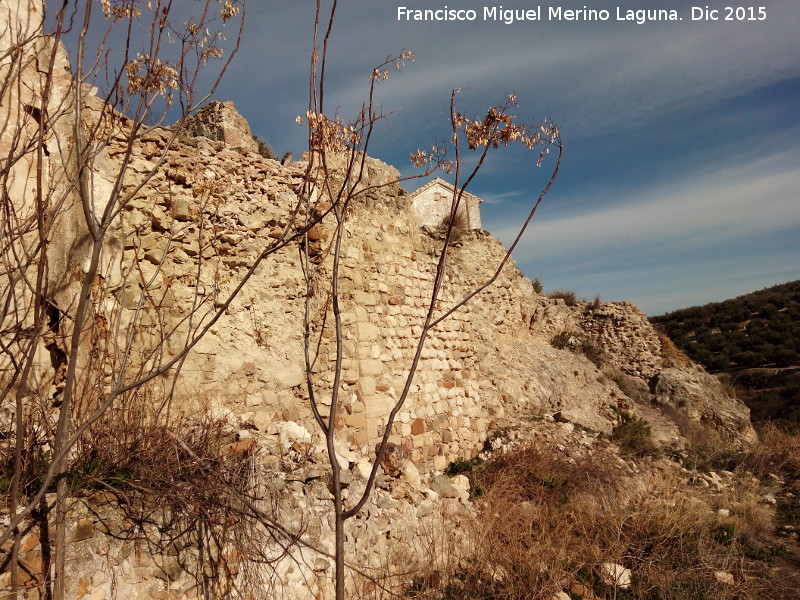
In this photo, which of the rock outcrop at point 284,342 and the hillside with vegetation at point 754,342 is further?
the hillside with vegetation at point 754,342

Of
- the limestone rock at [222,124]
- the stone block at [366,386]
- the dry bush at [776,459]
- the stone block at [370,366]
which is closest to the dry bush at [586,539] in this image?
the stone block at [366,386]

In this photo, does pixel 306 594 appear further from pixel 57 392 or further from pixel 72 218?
pixel 72 218

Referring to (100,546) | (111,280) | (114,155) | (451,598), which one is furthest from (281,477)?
(114,155)

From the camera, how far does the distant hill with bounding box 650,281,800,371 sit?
24612 millimetres

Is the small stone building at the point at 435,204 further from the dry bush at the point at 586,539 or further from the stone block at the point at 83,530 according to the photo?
A: the stone block at the point at 83,530

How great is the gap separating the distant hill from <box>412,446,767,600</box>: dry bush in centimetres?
2239

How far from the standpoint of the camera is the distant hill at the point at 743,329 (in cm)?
2461

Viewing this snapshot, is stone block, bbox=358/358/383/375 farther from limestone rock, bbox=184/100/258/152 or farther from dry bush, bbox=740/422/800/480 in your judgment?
dry bush, bbox=740/422/800/480

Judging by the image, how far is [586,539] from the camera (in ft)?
16.2

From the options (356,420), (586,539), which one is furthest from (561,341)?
(356,420)

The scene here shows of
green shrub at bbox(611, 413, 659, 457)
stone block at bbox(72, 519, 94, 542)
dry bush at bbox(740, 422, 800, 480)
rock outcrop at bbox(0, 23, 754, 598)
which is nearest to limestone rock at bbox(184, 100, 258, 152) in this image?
rock outcrop at bbox(0, 23, 754, 598)

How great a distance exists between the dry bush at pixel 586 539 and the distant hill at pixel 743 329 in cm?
2239

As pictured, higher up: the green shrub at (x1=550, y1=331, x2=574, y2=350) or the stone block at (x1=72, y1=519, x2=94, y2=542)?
the green shrub at (x1=550, y1=331, x2=574, y2=350)

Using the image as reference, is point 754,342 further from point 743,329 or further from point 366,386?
point 366,386
